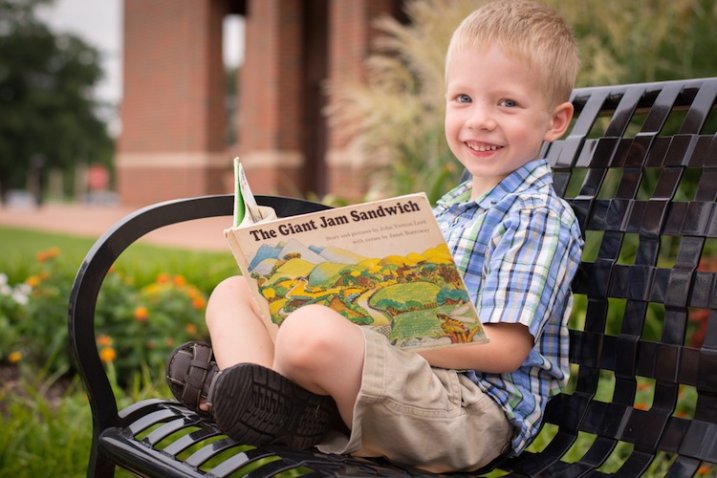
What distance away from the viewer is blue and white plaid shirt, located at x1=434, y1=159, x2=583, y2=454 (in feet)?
4.80

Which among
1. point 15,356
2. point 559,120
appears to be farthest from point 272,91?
point 559,120

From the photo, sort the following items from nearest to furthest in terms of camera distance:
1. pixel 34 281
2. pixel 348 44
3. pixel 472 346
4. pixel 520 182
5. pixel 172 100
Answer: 1. pixel 472 346
2. pixel 520 182
3. pixel 34 281
4. pixel 348 44
5. pixel 172 100

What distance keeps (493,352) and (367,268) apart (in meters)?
0.27

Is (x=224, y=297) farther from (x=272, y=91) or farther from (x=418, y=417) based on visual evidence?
(x=272, y=91)

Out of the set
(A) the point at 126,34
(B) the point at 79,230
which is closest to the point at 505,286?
(B) the point at 79,230

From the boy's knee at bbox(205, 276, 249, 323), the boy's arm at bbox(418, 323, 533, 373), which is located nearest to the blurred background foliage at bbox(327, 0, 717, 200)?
the boy's knee at bbox(205, 276, 249, 323)

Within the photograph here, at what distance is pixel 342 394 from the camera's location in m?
1.36

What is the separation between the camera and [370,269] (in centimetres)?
137

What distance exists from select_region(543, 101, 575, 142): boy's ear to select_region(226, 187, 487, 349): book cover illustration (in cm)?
50

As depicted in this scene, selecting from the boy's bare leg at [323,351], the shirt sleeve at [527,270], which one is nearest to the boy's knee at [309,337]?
the boy's bare leg at [323,351]

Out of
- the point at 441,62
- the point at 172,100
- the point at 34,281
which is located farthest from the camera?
the point at 172,100

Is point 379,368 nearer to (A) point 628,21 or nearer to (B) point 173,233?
(A) point 628,21

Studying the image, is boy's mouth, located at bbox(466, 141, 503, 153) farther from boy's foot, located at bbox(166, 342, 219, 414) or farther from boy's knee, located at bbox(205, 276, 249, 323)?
boy's foot, located at bbox(166, 342, 219, 414)

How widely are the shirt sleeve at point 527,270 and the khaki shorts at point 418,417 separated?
15 centimetres
